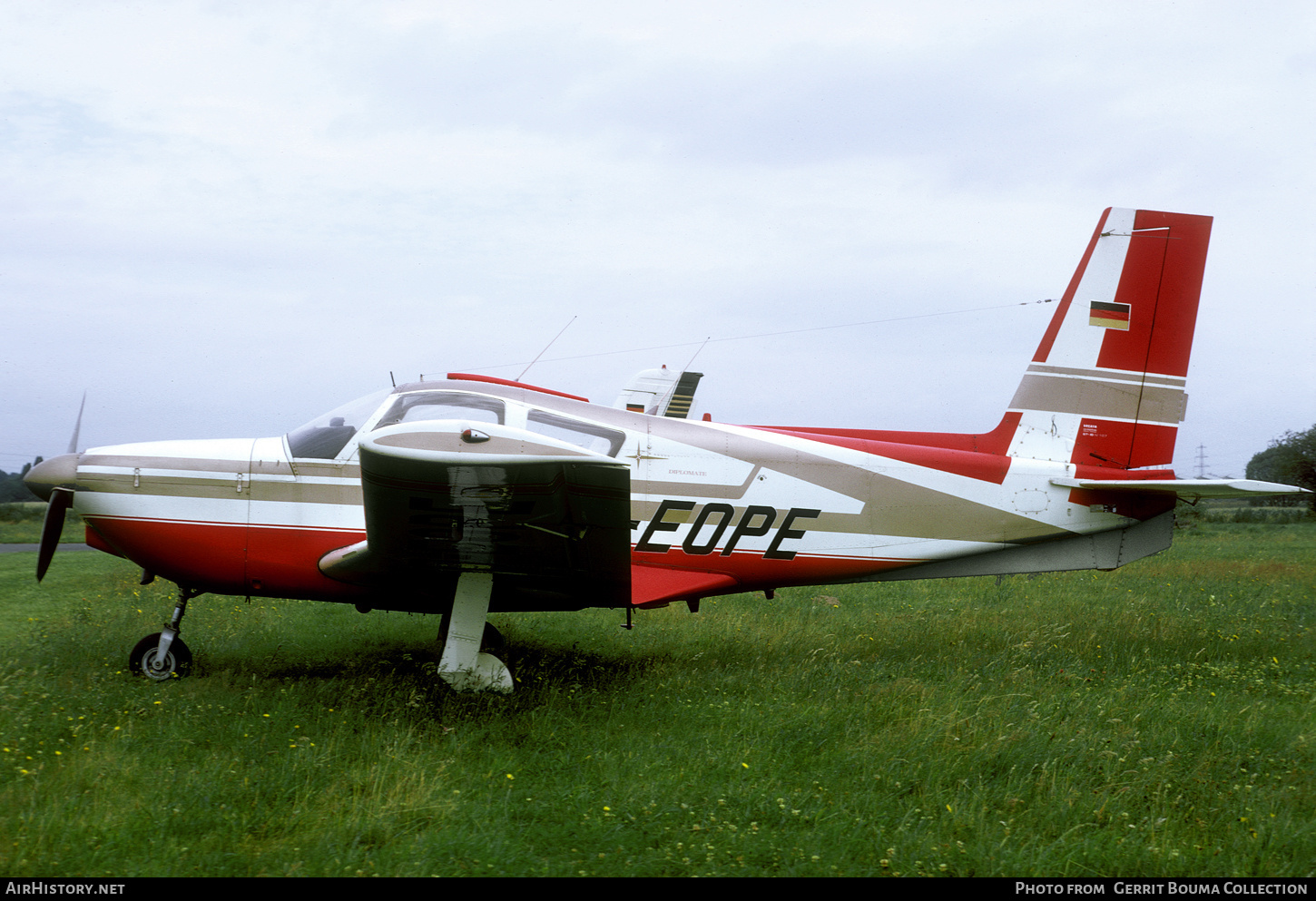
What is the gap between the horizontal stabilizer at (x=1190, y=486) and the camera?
5.39 m

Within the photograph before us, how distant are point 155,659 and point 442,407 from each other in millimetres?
2607

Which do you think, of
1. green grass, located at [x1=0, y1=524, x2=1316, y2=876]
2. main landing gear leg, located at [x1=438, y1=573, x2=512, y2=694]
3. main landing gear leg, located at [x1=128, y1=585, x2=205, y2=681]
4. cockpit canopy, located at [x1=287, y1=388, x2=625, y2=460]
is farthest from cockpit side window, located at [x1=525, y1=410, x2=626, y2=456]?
main landing gear leg, located at [x1=128, y1=585, x2=205, y2=681]

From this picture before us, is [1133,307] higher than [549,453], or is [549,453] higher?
[1133,307]

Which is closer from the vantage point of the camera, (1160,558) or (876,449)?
(876,449)

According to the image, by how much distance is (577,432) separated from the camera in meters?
5.59

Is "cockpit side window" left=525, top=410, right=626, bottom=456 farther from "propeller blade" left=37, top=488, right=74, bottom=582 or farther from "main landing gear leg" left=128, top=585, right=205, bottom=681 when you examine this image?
"propeller blade" left=37, top=488, right=74, bottom=582

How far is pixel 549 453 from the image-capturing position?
13.6 feet

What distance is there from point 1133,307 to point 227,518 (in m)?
7.05

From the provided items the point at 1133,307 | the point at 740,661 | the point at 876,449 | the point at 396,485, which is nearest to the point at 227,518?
the point at 396,485

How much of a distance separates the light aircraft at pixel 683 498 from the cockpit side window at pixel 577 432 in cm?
2

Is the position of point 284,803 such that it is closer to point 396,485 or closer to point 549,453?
point 396,485

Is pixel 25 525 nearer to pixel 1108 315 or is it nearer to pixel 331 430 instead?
pixel 331 430

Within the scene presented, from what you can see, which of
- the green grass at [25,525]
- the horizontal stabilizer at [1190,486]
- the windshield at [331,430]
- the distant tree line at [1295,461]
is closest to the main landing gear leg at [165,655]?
the windshield at [331,430]
